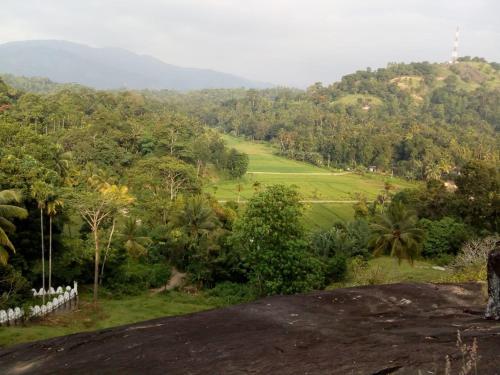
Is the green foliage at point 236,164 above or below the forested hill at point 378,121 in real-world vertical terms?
below

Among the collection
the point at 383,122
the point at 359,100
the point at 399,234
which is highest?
the point at 359,100

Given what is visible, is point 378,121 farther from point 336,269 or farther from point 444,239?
point 336,269

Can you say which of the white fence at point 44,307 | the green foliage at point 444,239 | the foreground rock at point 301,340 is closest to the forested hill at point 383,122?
the green foliage at point 444,239

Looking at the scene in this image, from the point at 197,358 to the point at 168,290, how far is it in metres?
25.6

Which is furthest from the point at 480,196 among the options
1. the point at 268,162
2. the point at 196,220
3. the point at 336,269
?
the point at 268,162

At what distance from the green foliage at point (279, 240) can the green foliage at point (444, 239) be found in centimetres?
1603

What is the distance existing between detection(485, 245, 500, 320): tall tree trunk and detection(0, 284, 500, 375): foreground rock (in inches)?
7.8

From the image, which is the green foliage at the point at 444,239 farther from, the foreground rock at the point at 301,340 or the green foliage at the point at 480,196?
the foreground rock at the point at 301,340

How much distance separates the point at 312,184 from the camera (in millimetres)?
80312

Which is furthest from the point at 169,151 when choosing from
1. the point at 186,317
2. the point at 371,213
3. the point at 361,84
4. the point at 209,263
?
the point at 361,84

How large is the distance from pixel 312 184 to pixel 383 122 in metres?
60.8

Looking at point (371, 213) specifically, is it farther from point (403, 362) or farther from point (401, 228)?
point (403, 362)

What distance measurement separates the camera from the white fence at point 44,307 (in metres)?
19.9

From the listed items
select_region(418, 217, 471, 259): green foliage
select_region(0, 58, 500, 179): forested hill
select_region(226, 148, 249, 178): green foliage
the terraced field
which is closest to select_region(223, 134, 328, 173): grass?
the terraced field
